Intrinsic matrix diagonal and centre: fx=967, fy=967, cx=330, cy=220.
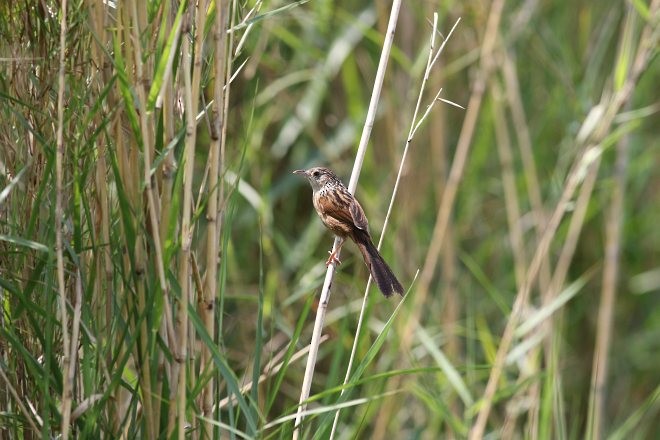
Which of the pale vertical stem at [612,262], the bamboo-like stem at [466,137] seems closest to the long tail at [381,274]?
the bamboo-like stem at [466,137]

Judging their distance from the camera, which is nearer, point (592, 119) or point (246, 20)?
point (246, 20)

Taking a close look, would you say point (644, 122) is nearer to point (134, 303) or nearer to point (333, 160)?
point (333, 160)

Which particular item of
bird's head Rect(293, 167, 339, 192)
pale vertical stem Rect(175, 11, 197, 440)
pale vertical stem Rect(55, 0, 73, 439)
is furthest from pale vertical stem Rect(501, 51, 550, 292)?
pale vertical stem Rect(55, 0, 73, 439)

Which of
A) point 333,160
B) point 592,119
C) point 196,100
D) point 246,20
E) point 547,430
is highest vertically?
point 246,20

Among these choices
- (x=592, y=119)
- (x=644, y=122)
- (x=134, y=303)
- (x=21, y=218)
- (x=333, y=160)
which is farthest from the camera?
(x=644, y=122)

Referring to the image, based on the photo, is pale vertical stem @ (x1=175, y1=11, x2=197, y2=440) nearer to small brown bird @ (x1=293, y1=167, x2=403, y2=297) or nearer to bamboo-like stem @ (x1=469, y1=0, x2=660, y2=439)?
small brown bird @ (x1=293, y1=167, x2=403, y2=297)

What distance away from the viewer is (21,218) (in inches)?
64.9

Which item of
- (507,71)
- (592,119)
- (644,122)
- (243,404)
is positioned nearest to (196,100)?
(243,404)

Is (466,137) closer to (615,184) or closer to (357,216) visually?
(615,184)

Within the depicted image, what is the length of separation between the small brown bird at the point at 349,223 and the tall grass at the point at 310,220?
158mm

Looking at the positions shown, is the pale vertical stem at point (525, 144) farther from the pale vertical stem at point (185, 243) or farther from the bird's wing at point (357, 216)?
the pale vertical stem at point (185, 243)

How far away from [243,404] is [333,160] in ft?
7.44

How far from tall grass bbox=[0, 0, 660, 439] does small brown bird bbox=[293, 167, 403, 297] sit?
16cm

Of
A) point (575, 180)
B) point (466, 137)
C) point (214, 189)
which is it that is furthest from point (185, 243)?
point (466, 137)
